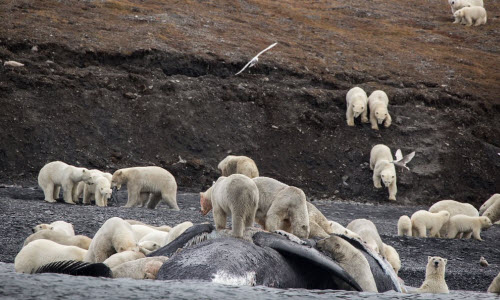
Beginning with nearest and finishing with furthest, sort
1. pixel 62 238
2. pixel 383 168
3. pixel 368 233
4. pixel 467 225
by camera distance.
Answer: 1. pixel 62 238
2. pixel 368 233
3. pixel 467 225
4. pixel 383 168

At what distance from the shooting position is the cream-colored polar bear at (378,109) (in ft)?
96.6

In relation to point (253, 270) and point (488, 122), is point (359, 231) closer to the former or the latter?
point (253, 270)

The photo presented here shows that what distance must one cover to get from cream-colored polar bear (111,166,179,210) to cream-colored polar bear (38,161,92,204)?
0.71 metres

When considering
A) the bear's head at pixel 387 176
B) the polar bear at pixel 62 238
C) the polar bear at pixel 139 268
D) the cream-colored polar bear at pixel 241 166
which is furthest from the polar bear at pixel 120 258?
the bear's head at pixel 387 176

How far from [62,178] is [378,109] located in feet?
43.7

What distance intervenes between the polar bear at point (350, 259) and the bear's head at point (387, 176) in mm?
16604

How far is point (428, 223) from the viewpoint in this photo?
1889 centimetres

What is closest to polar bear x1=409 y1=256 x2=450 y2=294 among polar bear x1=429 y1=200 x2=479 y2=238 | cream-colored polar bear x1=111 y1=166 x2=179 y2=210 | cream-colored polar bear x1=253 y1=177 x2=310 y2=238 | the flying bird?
cream-colored polar bear x1=253 y1=177 x2=310 y2=238

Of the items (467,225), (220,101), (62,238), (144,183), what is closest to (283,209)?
(62,238)

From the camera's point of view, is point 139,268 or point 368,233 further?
point 368,233

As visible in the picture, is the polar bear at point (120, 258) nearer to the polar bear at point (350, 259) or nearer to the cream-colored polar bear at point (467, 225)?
the polar bear at point (350, 259)

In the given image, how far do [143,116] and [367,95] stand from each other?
8.87 meters

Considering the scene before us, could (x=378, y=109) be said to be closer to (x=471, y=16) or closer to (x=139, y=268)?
(x=139, y=268)

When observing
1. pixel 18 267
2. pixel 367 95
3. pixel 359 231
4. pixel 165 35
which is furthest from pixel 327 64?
pixel 18 267
